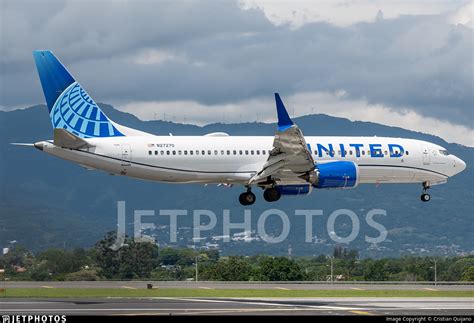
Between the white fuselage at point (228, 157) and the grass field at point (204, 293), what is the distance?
7.01 m

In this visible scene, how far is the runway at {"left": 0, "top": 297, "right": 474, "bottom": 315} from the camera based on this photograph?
39.4 metres

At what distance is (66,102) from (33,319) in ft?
89.8

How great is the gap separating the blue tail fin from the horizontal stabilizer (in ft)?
8.40

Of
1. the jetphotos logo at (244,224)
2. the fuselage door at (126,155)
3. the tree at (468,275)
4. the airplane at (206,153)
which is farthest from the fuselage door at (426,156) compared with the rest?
the jetphotos logo at (244,224)

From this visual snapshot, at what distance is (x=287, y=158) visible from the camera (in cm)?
5859

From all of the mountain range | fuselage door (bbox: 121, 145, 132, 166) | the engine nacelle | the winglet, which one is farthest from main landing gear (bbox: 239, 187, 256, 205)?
the mountain range

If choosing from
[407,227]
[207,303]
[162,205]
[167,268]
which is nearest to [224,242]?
[162,205]

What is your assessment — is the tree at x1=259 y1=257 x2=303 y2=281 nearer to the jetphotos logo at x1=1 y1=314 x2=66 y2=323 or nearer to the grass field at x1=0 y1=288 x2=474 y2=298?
the grass field at x1=0 y1=288 x2=474 y2=298

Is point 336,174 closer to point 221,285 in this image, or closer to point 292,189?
point 292,189

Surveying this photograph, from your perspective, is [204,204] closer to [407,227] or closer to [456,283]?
[407,227]

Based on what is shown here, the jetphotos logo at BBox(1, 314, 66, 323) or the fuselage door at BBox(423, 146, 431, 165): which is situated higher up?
the fuselage door at BBox(423, 146, 431, 165)

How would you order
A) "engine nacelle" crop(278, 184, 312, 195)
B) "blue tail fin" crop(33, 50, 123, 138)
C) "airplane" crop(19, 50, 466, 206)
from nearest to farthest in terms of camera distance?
"airplane" crop(19, 50, 466, 206), "blue tail fin" crop(33, 50, 123, 138), "engine nacelle" crop(278, 184, 312, 195)

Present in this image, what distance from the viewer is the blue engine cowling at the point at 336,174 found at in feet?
194

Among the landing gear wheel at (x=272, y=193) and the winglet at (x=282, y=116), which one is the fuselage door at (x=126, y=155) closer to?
the winglet at (x=282, y=116)
